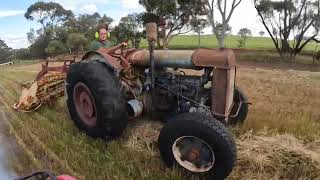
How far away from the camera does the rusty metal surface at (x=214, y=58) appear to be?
5.46 m

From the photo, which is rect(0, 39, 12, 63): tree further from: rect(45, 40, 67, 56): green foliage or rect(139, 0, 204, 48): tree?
rect(139, 0, 204, 48): tree

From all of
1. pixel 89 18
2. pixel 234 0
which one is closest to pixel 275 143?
pixel 234 0

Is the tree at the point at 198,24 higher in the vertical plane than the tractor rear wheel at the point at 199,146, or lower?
higher

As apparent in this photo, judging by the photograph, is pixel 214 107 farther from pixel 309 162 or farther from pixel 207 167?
pixel 309 162

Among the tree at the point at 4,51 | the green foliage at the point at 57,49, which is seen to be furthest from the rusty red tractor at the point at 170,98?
the tree at the point at 4,51

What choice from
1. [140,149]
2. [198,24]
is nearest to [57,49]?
[198,24]

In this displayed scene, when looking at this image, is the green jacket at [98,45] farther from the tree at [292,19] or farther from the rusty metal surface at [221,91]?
the tree at [292,19]

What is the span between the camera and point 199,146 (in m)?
4.96

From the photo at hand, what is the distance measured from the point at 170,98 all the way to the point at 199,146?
1.39 metres

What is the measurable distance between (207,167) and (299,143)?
135 cm

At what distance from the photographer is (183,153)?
5.11 meters

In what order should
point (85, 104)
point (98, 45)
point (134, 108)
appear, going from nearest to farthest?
point (134, 108)
point (85, 104)
point (98, 45)

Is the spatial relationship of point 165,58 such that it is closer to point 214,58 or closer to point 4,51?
point 214,58

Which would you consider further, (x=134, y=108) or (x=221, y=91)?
(x=134, y=108)
